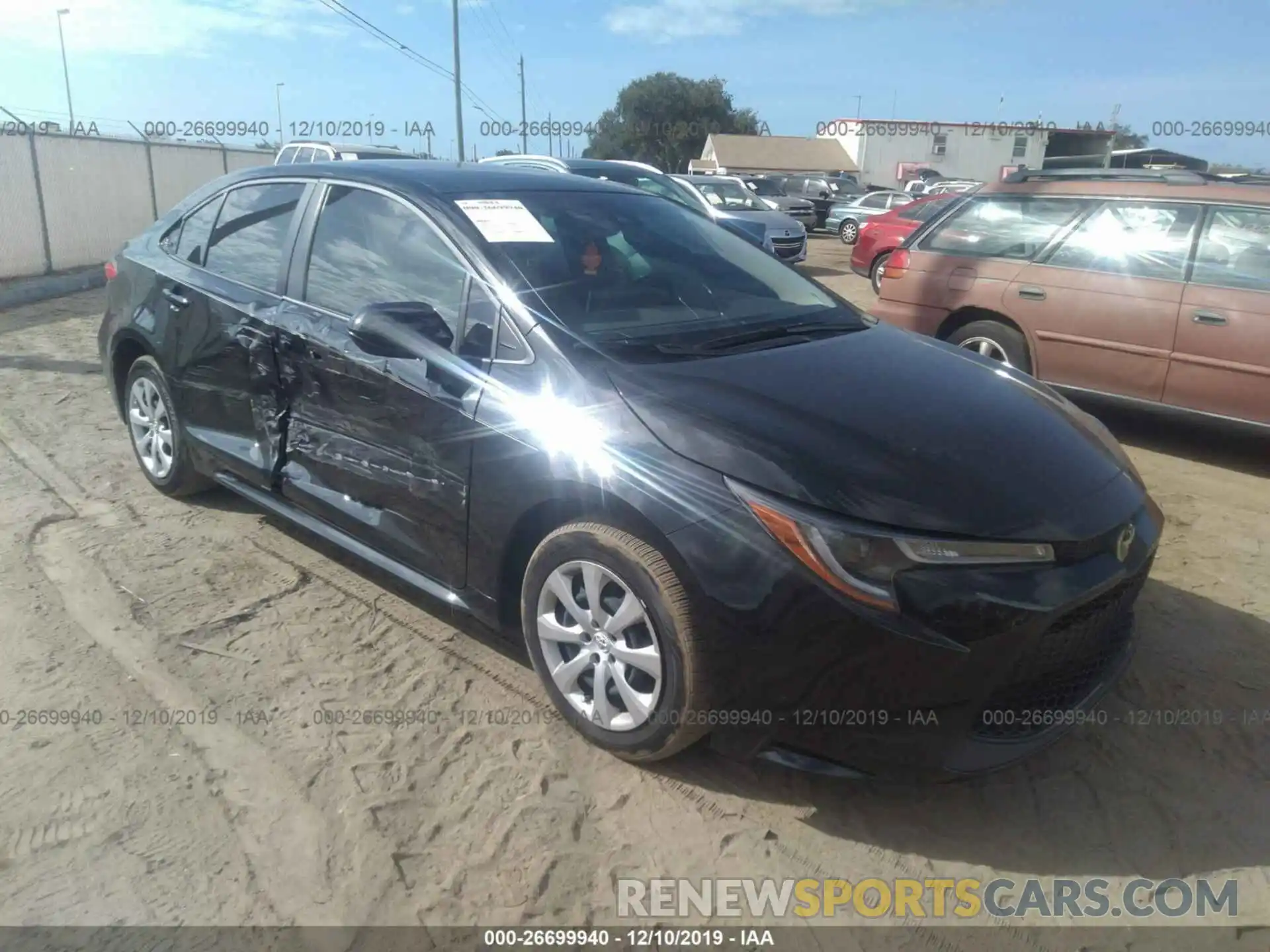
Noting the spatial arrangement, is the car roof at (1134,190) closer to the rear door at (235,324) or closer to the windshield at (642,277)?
the windshield at (642,277)

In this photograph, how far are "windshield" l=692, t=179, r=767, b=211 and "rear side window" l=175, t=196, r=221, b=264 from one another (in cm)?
1383

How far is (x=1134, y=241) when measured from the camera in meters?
5.80

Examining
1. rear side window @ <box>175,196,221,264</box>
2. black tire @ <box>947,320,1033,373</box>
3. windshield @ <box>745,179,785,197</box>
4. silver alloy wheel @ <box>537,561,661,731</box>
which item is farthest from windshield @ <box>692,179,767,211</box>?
silver alloy wheel @ <box>537,561,661,731</box>

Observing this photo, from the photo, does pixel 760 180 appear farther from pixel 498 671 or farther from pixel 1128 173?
pixel 498 671

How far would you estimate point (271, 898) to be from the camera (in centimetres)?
236

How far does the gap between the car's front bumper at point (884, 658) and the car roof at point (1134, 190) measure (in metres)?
4.10

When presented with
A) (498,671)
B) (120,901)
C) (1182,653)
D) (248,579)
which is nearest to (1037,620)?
(1182,653)

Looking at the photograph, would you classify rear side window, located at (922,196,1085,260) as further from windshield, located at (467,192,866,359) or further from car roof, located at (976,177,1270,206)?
windshield, located at (467,192,866,359)

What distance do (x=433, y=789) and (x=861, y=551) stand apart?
55.3 inches

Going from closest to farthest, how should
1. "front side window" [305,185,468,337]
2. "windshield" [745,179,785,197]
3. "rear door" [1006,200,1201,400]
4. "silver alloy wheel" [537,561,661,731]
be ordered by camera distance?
"silver alloy wheel" [537,561,661,731], "front side window" [305,185,468,337], "rear door" [1006,200,1201,400], "windshield" [745,179,785,197]

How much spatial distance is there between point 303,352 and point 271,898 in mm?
1981

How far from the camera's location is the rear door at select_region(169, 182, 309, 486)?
3863 mm

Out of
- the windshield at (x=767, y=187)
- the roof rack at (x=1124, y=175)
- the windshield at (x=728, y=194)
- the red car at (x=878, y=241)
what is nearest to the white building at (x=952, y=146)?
the windshield at (x=767, y=187)

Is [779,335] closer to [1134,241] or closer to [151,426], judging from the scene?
[151,426]
